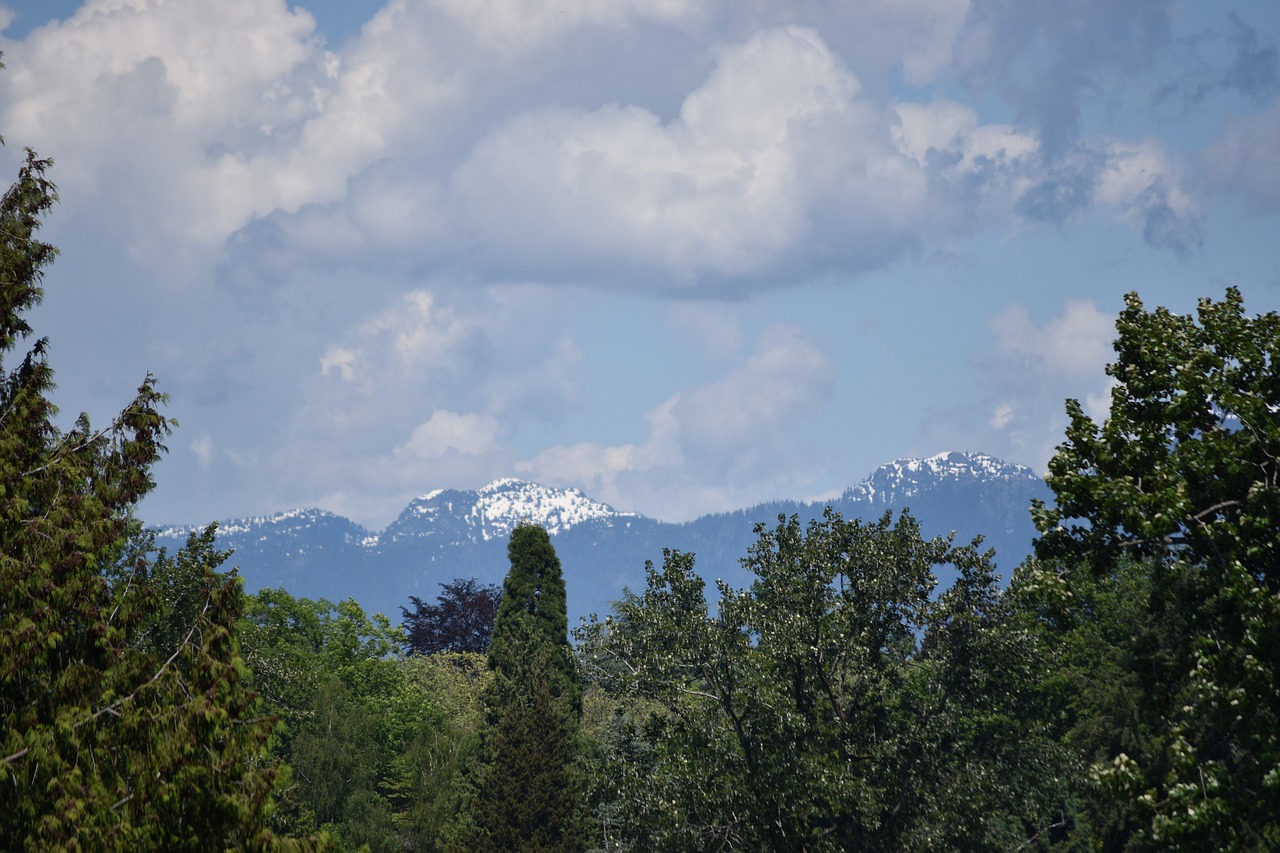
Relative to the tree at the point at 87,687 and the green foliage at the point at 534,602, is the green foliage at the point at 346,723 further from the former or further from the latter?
the tree at the point at 87,687

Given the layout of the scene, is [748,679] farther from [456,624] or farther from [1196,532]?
[456,624]

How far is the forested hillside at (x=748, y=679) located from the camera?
15195 millimetres

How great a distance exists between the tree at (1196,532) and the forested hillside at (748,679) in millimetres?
56

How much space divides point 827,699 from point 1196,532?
1569 centimetres

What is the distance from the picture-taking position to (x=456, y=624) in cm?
11706

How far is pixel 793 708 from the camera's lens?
106 feet

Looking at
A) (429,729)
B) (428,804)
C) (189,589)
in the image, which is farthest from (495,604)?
(189,589)

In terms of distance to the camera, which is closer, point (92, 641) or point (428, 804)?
point (92, 641)

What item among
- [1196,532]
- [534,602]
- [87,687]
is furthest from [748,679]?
[534,602]

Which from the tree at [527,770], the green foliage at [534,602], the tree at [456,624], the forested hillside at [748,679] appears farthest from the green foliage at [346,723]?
the tree at [456,624]

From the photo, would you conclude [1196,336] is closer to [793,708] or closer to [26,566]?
[793,708]

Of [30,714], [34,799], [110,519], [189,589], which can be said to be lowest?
[34,799]

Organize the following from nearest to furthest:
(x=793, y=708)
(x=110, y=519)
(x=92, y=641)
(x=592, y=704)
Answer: (x=92, y=641) → (x=110, y=519) → (x=793, y=708) → (x=592, y=704)

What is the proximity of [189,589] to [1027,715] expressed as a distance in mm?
24993
